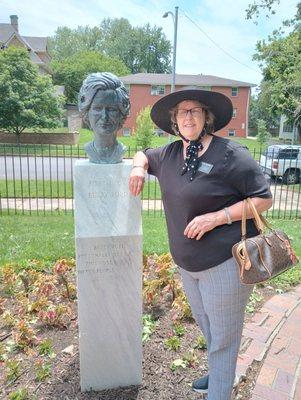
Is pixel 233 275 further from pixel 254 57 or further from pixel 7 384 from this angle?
pixel 254 57

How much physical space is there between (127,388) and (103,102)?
6.79 feet

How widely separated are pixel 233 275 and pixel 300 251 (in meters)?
4.16

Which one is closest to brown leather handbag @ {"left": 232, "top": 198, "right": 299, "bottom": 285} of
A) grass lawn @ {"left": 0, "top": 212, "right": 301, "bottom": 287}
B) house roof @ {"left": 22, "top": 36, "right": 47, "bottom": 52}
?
grass lawn @ {"left": 0, "top": 212, "right": 301, "bottom": 287}

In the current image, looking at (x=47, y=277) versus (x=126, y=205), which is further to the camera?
(x=47, y=277)

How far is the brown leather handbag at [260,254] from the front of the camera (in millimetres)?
2119

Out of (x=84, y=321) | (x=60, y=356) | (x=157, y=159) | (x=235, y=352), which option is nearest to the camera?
(x=235, y=352)

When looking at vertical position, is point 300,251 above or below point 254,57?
below

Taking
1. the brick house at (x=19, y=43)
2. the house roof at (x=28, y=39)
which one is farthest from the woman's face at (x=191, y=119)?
the house roof at (x=28, y=39)

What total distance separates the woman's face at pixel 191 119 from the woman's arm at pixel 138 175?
1.39 feet

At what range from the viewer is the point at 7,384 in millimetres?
2941

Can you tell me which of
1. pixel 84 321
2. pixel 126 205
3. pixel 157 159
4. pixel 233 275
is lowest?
pixel 84 321

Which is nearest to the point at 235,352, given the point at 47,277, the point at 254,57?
the point at 47,277

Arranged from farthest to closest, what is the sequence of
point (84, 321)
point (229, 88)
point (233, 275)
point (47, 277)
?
point (229, 88), point (47, 277), point (84, 321), point (233, 275)

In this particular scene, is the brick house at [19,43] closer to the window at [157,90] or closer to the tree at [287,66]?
the window at [157,90]
